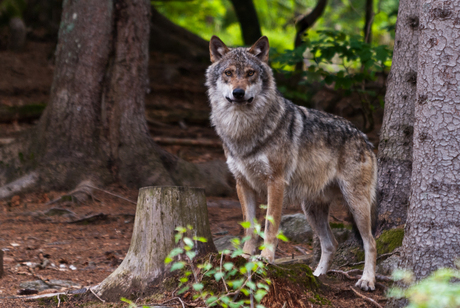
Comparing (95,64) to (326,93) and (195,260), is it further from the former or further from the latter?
(326,93)

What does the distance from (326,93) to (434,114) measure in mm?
9992

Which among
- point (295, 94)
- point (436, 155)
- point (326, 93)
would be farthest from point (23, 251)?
point (326, 93)

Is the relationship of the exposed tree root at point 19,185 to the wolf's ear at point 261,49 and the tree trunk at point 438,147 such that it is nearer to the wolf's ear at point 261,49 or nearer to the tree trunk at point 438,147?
the wolf's ear at point 261,49

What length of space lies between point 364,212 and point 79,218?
13.4ft

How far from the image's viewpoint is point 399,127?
4531 millimetres

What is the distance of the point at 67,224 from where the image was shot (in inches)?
245

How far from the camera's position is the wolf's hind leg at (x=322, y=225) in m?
4.75

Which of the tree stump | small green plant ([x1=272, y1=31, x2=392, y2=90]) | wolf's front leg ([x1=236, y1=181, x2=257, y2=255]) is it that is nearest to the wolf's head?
wolf's front leg ([x1=236, y1=181, x2=257, y2=255])

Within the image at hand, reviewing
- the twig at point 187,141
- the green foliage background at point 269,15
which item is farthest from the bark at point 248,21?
the twig at point 187,141

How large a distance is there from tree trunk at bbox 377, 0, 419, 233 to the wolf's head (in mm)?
1318

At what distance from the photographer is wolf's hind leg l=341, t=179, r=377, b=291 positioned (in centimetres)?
421

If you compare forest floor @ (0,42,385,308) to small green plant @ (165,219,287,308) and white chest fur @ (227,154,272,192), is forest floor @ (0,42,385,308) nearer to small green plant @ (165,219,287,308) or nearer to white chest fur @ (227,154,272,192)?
small green plant @ (165,219,287,308)

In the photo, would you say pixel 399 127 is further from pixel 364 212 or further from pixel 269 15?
pixel 269 15

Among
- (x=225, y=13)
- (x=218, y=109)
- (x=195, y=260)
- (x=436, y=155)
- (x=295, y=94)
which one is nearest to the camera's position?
(x=436, y=155)
